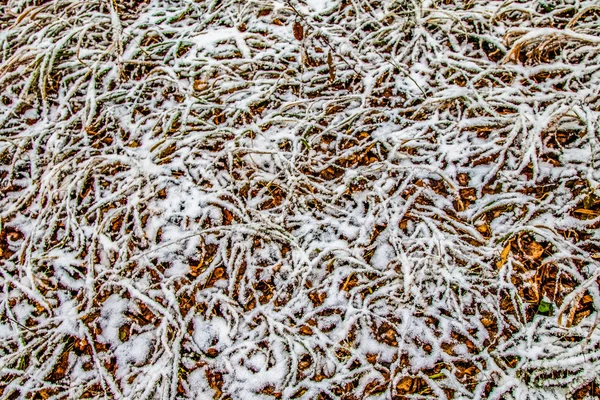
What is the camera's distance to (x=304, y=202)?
1.85 meters

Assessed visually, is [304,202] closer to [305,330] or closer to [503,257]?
[305,330]

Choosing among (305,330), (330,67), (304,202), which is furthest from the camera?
(330,67)

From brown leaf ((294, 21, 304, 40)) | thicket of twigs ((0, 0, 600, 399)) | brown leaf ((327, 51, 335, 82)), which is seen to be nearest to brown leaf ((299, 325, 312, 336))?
thicket of twigs ((0, 0, 600, 399))

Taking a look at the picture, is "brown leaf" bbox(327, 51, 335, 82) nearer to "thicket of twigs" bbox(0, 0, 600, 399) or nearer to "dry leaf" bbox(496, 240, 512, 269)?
"thicket of twigs" bbox(0, 0, 600, 399)

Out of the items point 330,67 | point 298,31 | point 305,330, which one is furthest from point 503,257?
point 298,31

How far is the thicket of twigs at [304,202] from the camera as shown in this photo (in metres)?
1.52

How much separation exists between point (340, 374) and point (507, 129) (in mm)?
1449

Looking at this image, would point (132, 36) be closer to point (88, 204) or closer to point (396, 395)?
point (88, 204)

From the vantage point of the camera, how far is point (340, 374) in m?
1.48

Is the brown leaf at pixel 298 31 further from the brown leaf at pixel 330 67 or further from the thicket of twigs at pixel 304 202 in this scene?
the brown leaf at pixel 330 67

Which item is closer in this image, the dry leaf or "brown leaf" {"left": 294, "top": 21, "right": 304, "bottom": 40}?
the dry leaf

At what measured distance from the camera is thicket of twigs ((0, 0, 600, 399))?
1.52 m

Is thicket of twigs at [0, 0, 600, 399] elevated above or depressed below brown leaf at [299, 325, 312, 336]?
above

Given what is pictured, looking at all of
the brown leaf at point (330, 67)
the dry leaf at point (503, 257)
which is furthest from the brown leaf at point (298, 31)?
the dry leaf at point (503, 257)
